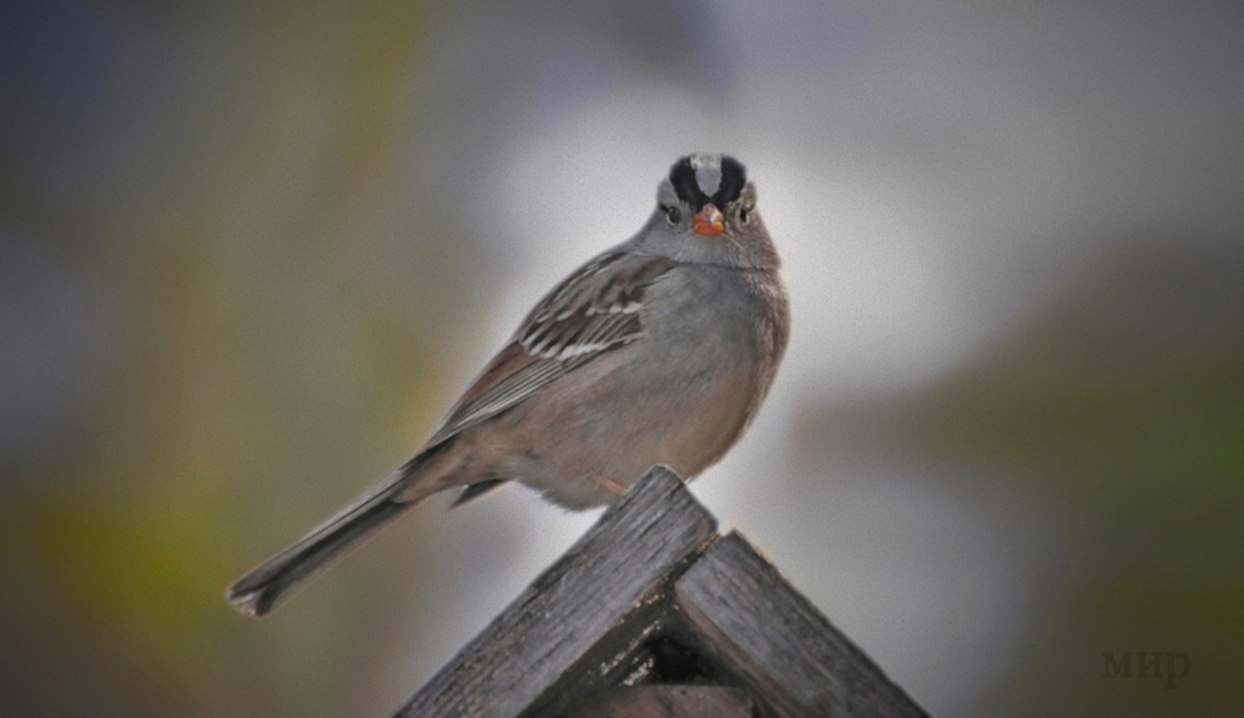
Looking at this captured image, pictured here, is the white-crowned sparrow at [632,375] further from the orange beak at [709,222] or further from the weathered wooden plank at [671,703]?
the weathered wooden plank at [671,703]

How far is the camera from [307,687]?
16.7 feet

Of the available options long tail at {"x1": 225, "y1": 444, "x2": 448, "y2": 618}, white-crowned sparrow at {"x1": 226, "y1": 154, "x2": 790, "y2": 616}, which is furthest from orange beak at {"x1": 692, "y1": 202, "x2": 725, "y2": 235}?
long tail at {"x1": 225, "y1": 444, "x2": 448, "y2": 618}

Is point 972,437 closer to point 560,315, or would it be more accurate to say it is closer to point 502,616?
point 560,315

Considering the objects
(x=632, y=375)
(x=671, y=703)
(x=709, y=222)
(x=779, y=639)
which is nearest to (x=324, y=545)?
(x=632, y=375)

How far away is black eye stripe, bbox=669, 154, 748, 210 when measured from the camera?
4.11 metres

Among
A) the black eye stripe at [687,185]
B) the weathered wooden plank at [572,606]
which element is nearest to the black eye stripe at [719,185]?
the black eye stripe at [687,185]

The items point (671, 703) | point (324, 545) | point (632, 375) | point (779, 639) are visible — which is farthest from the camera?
point (632, 375)

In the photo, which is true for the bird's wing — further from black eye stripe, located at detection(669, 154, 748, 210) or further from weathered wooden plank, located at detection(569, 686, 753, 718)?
weathered wooden plank, located at detection(569, 686, 753, 718)

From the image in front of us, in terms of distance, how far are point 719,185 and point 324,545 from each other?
5.61ft

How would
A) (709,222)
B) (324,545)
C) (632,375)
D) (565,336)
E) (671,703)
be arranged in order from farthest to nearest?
1. (565,336)
2. (709,222)
3. (632,375)
4. (324,545)
5. (671,703)

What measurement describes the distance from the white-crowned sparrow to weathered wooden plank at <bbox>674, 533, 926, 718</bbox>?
1683 mm

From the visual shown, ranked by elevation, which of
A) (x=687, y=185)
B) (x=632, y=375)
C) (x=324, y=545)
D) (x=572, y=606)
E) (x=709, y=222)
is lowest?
(x=324, y=545)

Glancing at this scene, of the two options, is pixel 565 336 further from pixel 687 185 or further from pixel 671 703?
pixel 671 703

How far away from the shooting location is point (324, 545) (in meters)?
3.52
